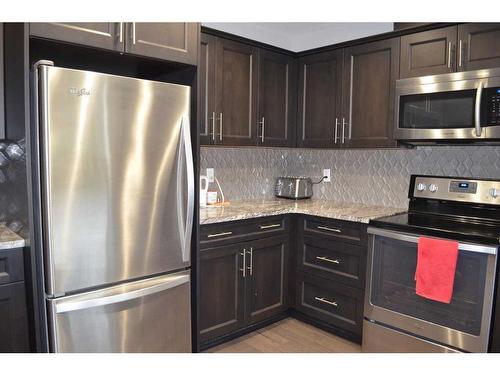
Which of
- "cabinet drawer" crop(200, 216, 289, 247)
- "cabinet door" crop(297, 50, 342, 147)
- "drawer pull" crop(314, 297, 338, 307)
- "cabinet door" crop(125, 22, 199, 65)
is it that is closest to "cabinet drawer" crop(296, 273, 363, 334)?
"drawer pull" crop(314, 297, 338, 307)

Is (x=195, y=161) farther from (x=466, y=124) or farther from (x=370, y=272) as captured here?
(x=466, y=124)

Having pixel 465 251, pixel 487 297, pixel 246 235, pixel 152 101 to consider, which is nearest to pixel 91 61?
pixel 152 101

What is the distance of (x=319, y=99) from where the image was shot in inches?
126

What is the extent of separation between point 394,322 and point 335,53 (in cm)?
197

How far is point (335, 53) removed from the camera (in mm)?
3080

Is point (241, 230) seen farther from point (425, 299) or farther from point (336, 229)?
point (425, 299)

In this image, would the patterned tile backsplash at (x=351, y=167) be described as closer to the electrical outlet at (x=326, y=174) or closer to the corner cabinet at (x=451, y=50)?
the electrical outlet at (x=326, y=174)

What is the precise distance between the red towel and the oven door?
53 mm

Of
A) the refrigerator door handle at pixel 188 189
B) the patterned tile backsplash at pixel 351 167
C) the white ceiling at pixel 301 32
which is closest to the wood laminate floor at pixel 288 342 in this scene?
the refrigerator door handle at pixel 188 189

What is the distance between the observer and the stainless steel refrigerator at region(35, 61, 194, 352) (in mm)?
1633

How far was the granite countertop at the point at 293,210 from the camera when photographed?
2594 mm

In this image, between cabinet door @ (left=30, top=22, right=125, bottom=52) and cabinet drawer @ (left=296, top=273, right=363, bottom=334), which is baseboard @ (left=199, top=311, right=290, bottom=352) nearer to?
cabinet drawer @ (left=296, top=273, right=363, bottom=334)

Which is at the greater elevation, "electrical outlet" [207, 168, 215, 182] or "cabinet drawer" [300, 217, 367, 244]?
"electrical outlet" [207, 168, 215, 182]
